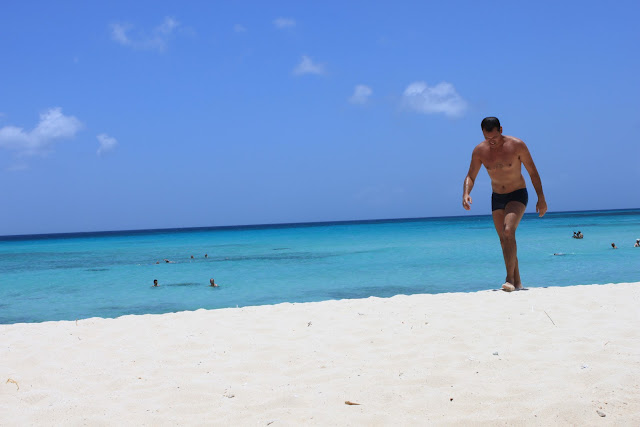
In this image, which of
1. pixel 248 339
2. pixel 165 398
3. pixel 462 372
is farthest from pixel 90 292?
pixel 462 372

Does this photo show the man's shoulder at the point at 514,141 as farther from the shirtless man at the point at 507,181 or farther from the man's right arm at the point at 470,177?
the man's right arm at the point at 470,177

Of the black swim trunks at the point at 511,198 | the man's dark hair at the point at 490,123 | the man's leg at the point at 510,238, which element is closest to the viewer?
the man's dark hair at the point at 490,123

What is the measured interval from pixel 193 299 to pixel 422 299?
5711 mm

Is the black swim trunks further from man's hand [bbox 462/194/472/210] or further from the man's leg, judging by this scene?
man's hand [bbox 462/194/472/210]

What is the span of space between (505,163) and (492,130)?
1.47 feet

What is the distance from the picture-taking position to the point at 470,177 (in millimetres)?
6426

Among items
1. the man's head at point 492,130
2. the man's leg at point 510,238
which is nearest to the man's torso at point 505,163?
the man's head at point 492,130

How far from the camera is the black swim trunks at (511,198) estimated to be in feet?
20.3

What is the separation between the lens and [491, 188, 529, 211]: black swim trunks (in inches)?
244

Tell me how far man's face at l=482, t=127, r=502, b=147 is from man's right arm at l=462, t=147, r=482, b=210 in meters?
0.28

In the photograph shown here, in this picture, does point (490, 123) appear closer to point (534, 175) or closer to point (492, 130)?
point (492, 130)

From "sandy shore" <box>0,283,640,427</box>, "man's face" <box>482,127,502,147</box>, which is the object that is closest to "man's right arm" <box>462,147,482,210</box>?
"man's face" <box>482,127,502,147</box>

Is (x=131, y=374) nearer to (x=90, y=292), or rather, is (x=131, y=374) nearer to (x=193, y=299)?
(x=193, y=299)

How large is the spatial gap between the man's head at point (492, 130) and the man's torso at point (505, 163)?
12 cm
